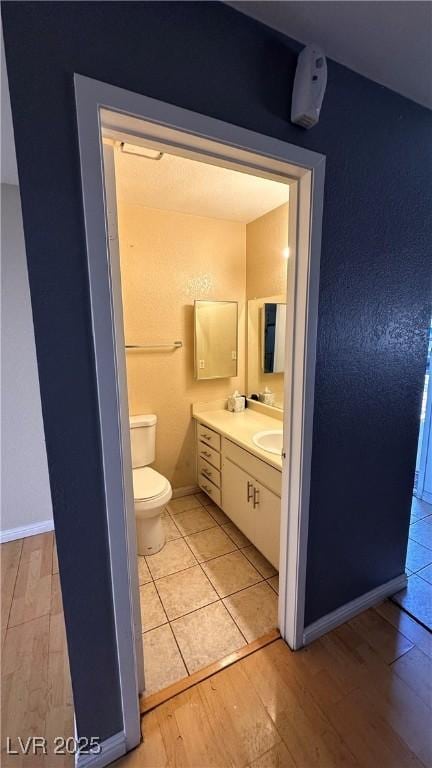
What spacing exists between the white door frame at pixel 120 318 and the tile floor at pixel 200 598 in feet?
0.90

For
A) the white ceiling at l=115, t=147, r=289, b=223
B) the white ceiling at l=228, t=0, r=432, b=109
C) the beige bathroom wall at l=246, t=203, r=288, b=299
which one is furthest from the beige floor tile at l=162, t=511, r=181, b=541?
the white ceiling at l=228, t=0, r=432, b=109

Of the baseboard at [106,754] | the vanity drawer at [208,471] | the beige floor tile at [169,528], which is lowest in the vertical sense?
the beige floor tile at [169,528]

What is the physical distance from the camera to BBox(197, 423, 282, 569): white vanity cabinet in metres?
1.76

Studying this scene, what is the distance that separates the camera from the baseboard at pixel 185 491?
2816mm

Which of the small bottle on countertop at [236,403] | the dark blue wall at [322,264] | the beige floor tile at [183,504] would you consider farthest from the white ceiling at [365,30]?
the beige floor tile at [183,504]

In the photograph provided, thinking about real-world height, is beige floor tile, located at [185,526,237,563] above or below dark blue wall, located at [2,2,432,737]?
below

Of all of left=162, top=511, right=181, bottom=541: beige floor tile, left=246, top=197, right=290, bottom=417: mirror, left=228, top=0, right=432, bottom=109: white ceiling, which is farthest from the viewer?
left=246, top=197, right=290, bottom=417: mirror

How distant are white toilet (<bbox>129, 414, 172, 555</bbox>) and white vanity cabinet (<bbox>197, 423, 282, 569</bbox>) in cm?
44

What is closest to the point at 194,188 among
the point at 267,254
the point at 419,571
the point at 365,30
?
the point at 267,254

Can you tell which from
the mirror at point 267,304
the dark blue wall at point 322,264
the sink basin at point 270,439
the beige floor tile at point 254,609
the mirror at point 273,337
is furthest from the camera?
the mirror at point 273,337

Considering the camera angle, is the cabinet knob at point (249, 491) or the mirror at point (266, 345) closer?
the cabinet knob at point (249, 491)

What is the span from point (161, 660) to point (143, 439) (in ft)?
4.42

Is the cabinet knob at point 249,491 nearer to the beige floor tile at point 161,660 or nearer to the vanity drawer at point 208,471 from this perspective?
the vanity drawer at point 208,471

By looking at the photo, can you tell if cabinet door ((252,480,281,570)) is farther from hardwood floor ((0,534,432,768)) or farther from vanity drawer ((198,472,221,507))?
vanity drawer ((198,472,221,507))
